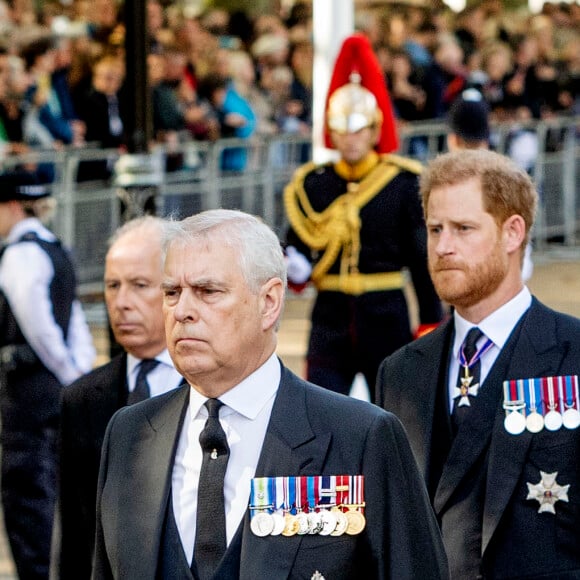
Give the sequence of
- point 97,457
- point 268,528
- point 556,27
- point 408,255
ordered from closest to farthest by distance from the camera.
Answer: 1. point 268,528
2. point 97,457
3. point 408,255
4. point 556,27

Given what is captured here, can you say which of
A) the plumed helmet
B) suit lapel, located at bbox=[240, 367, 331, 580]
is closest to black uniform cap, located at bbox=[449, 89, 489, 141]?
the plumed helmet

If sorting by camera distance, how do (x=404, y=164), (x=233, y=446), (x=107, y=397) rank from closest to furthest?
(x=233, y=446) → (x=107, y=397) → (x=404, y=164)

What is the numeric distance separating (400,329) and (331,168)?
862mm

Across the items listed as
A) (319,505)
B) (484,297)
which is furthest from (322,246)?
(319,505)

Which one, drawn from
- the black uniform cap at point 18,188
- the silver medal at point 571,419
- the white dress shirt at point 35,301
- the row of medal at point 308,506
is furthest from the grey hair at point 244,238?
the black uniform cap at point 18,188

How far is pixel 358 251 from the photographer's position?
774 cm

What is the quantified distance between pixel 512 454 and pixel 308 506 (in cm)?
115

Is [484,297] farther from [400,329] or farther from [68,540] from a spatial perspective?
[400,329]

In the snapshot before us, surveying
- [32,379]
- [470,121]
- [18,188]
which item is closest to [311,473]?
[32,379]

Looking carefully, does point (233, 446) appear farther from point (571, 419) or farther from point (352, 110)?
point (352, 110)

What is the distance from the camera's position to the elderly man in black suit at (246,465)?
3340mm

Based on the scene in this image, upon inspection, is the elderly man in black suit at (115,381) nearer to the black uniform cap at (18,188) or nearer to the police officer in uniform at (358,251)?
the black uniform cap at (18,188)

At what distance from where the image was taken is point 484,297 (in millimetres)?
4625

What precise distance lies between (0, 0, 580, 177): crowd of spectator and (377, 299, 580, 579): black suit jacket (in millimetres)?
5717
